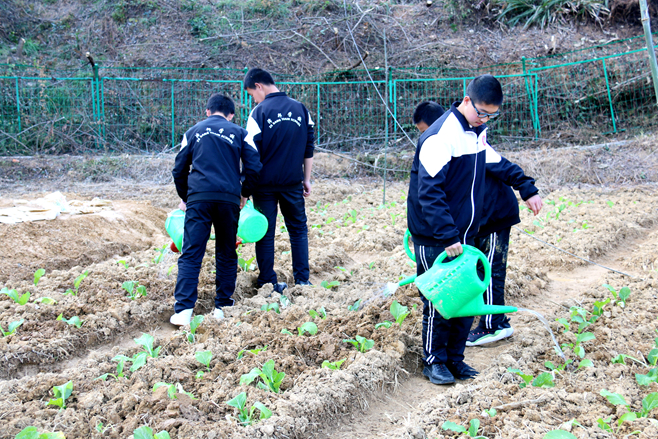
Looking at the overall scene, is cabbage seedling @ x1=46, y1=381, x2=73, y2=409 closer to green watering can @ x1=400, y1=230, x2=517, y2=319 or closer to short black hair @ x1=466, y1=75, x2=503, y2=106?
green watering can @ x1=400, y1=230, x2=517, y2=319

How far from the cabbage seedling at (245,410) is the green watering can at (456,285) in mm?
979

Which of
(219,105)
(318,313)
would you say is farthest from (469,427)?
(219,105)

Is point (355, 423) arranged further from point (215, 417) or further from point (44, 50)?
point (44, 50)

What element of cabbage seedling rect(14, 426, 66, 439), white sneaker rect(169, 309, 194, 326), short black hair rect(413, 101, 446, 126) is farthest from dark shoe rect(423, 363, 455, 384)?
cabbage seedling rect(14, 426, 66, 439)

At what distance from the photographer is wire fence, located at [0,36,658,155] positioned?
11.5 m

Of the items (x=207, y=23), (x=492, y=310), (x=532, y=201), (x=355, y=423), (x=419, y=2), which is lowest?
(x=355, y=423)

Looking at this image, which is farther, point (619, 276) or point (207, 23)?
point (207, 23)

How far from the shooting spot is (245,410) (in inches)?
96.3

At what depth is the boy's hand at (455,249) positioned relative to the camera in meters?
2.60

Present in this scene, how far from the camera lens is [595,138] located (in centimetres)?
1159

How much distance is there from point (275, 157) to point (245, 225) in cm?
64

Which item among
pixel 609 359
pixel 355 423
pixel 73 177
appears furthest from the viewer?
pixel 73 177

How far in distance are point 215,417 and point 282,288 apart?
1.98m

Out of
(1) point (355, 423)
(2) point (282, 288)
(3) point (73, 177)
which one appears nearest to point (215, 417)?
(1) point (355, 423)
